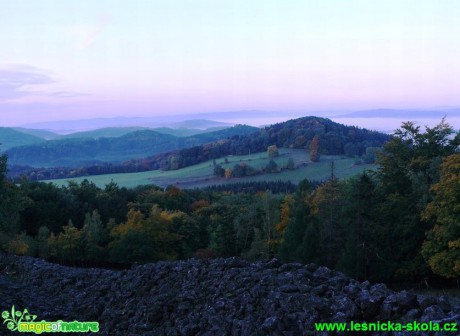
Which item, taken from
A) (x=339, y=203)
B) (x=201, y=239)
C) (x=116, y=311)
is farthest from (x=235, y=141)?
(x=116, y=311)

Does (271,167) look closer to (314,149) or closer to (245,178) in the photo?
(245,178)

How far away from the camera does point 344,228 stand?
1232 inches

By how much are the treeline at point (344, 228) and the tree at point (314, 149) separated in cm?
9313

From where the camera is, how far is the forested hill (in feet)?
527

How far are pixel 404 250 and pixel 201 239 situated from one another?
90.8 ft

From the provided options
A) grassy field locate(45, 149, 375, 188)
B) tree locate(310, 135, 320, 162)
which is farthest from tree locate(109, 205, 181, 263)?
tree locate(310, 135, 320, 162)

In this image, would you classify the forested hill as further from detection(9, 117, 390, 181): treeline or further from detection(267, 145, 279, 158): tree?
detection(267, 145, 279, 158): tree

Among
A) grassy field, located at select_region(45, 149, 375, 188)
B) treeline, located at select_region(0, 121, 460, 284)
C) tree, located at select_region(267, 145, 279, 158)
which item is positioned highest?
treeline, located at select_region(0, 121, 460, 284)

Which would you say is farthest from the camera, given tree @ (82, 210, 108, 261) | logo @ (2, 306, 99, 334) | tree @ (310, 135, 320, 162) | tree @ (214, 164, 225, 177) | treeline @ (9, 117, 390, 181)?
treeline @ (9, 117, 390, 181)

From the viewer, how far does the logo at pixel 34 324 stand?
13.1 meters

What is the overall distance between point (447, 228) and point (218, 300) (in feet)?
59.5

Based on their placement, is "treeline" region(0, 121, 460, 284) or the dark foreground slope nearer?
the dark foreground slope

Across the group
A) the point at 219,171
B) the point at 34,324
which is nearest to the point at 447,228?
the point at 34,324

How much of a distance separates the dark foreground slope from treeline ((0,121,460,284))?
562 inches
